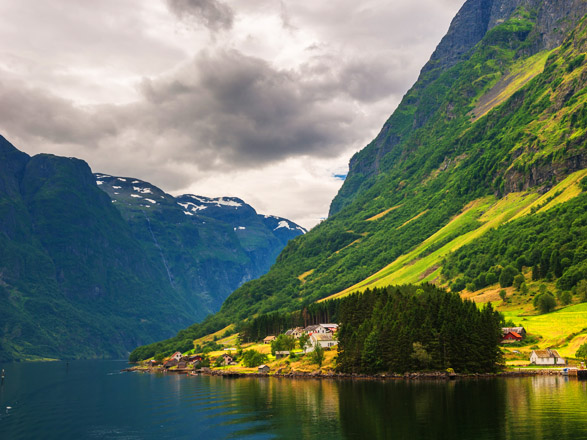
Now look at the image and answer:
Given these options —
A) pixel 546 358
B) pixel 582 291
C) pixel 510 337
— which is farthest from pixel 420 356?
pixel 582 291

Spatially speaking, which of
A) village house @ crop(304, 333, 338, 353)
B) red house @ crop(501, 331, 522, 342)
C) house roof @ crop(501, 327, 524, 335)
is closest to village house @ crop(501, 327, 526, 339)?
house roof @ crop(501, 327, 524, 335)

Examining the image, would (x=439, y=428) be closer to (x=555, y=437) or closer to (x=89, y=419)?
(x=555, y=437)

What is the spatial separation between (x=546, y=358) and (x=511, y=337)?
23.1 meters

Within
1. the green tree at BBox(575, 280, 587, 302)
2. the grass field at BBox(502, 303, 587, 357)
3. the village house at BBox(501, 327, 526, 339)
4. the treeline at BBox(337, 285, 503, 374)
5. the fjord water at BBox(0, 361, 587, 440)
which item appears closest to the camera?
the fjord water at BBox(0, 361, 587, 440)

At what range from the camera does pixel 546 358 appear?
145000 mm

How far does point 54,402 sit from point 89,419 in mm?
36756

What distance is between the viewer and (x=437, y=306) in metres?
147

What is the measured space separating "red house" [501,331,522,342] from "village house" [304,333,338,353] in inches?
2216

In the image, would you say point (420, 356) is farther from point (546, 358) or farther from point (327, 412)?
point (327, 412)

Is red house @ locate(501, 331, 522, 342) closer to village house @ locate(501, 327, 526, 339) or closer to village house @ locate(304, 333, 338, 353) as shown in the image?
village house @ locate(501, 327, 526, 339)

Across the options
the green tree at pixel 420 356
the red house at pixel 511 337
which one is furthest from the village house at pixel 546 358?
the green tree at pixel 420 356

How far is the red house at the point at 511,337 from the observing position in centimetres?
16634

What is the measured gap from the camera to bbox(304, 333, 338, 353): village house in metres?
191

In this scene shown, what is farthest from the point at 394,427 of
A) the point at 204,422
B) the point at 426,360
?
the point at 426,360
